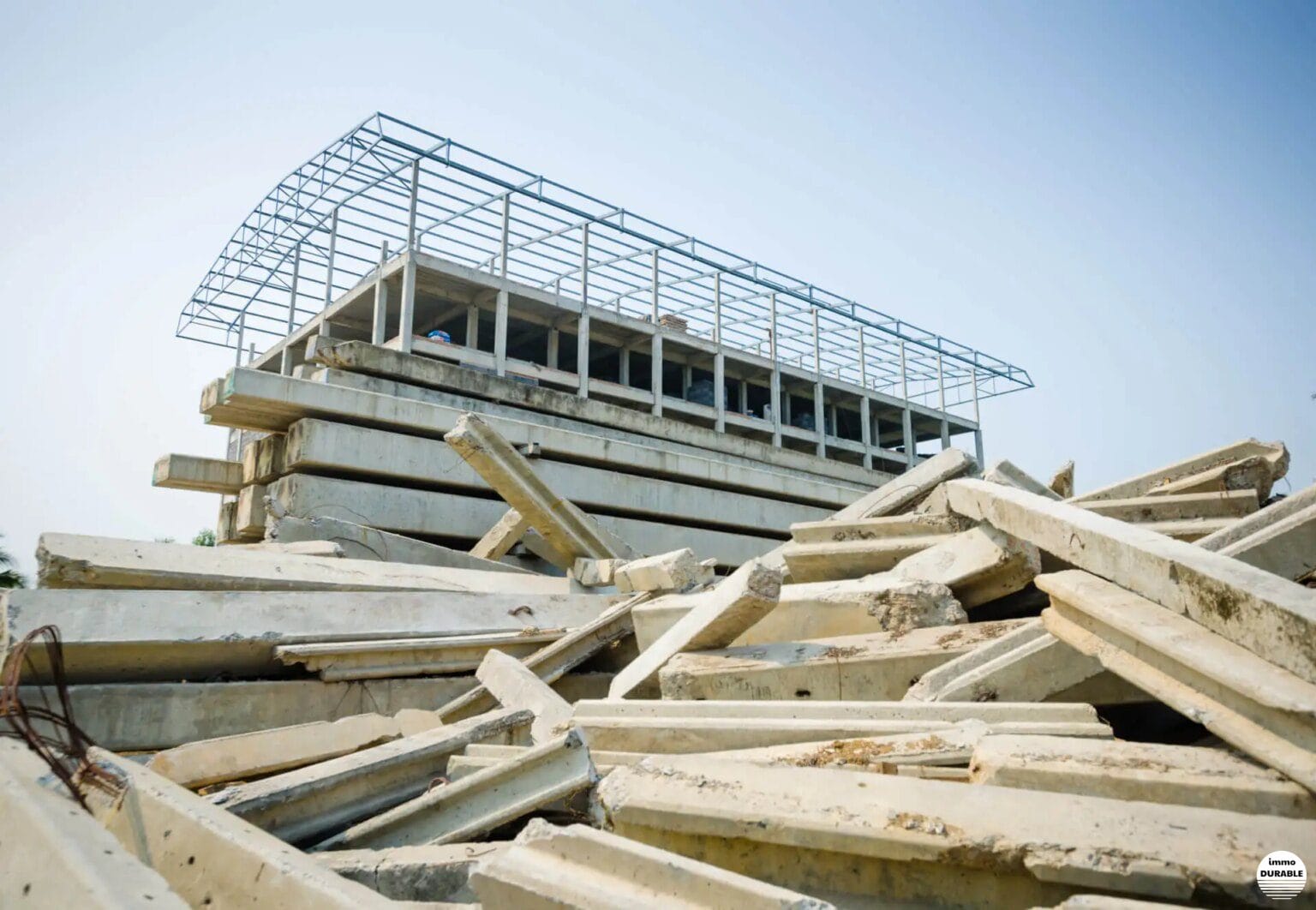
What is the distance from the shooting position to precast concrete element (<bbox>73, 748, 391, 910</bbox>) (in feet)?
4.71

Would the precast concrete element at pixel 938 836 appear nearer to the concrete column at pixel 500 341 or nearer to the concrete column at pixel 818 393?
the concrete column at pixel 500 341

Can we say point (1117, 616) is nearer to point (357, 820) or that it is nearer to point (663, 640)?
point (663, 640)

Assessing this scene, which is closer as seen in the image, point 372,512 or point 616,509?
point 372,512

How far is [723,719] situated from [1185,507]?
2.71m

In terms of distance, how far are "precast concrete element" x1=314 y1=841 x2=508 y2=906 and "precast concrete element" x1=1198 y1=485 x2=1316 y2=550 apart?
253 cm

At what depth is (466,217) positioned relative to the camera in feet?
43.8

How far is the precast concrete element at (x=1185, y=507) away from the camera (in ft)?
12.1

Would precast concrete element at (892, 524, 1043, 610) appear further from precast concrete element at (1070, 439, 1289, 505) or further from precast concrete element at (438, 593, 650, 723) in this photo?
precast concrete element at (438, 593, 650, 723)

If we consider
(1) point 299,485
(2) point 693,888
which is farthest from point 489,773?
(1) point 299,485

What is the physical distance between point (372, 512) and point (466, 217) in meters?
8.23

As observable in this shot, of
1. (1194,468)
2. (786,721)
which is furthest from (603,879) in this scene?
(1194,468)

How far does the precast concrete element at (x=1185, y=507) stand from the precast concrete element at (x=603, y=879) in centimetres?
309

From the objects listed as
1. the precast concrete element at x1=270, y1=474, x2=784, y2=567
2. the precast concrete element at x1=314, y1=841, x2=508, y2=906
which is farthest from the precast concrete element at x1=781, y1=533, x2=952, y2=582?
the precast concrete element at x1=314, y1=841, x2=508, y2=906

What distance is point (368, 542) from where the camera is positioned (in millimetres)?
5895
